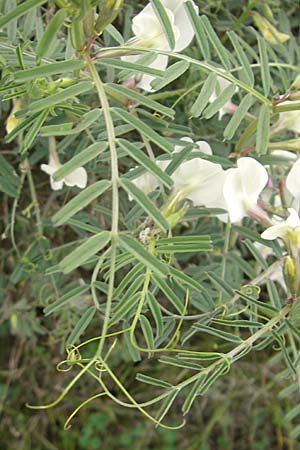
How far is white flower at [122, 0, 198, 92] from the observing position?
1.92 ft

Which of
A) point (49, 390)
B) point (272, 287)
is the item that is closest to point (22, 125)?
point (272, 287)

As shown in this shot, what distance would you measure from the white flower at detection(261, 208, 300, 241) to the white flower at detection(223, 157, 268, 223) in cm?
5

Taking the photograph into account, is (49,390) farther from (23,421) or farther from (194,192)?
(194,192)

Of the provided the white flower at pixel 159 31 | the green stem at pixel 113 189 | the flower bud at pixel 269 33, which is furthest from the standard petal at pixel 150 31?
the flower bud at pixel 269 33

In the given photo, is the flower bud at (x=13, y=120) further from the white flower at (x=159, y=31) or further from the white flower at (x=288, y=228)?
the white flower at (x=288, y=228)

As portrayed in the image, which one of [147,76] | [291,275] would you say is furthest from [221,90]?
[291,275]

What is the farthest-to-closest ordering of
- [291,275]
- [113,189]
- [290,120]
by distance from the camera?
[290,120] < [291,275] < [113,189]

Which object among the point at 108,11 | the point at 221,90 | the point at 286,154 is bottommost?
the point at 286,154

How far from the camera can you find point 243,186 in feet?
2.02

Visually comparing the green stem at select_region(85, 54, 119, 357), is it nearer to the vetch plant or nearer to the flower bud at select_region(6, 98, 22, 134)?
the vetch plant

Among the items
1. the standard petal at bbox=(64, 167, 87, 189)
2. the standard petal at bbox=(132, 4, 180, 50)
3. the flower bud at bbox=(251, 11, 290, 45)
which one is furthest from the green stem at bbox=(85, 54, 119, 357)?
the flower bud at bbox=(251, 11, 290, 45)

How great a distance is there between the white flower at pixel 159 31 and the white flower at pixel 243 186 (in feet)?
0.32

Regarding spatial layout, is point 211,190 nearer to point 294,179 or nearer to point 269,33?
point 294,179

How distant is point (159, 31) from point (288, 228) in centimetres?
19
